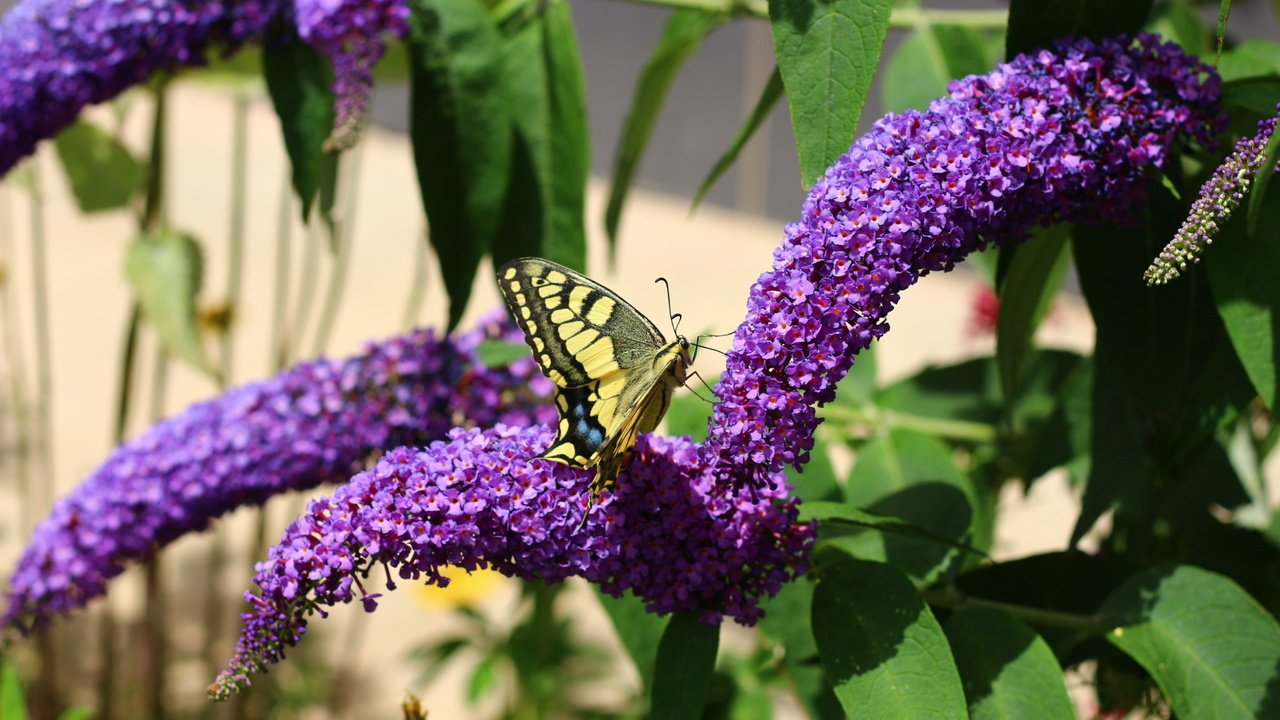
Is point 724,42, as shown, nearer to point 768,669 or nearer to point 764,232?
point 764,232

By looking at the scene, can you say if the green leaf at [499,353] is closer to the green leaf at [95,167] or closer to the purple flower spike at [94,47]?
the purple flower spike at [94,47]

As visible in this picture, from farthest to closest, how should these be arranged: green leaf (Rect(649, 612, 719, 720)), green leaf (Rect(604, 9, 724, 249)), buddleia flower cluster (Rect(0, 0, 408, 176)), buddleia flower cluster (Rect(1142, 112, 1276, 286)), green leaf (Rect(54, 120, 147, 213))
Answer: green leaf (Rect(54, 120, 147, 213))
green leaf (Rect(604, 9, 724, 249))
buddleia flower cluster (Rect(0, 0, 408, 176))
green leaf (Rect(649, 612, 719, 720))
buddleia flower cluster (Rect(1142, 112, 1276, 286))

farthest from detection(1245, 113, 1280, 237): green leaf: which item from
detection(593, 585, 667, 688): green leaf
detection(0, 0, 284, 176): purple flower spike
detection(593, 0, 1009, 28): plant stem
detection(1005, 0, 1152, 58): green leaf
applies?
detection(0, 0, 284, 176): purple flower spike

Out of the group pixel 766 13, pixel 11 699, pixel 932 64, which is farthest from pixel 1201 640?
pixel 11 699

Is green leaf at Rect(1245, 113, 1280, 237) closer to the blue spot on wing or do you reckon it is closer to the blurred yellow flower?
the blue spot on wing

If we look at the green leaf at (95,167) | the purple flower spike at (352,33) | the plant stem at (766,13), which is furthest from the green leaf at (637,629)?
the green leaf at (95,167)

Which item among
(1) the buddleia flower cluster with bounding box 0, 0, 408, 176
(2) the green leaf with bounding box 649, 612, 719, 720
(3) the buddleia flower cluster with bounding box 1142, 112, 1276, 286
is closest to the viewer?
(3) the buddleia flower cluster with bounding box 1142, 112, 1276, 286
